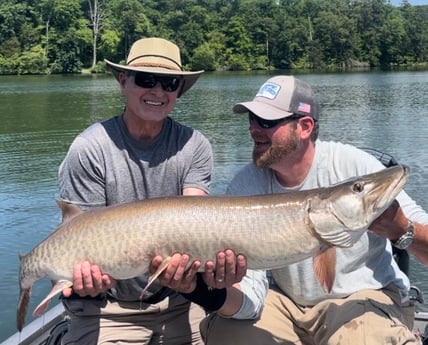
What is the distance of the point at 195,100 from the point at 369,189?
33.3 metres

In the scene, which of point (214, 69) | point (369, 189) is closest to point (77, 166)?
point (369, 189)

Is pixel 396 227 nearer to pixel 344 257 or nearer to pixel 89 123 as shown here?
pixel 344 257

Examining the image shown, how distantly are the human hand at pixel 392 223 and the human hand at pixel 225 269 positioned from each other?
72 cm

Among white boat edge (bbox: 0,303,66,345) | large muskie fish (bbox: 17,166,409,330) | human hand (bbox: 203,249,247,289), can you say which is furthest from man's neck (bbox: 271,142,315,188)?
white boat edge (bbox: 0,303,66,345)

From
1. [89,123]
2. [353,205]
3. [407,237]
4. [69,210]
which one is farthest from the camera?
[89,123]

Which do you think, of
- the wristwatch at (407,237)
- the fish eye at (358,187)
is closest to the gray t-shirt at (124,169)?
the fish eye at (358,187)

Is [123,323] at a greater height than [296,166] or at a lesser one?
lesser

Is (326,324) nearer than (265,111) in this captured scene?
Yes

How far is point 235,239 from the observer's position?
10.1 feet

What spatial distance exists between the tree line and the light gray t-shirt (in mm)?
82440

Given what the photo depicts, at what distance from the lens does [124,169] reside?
12.1ft

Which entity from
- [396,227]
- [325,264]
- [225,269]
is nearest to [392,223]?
[396,227]

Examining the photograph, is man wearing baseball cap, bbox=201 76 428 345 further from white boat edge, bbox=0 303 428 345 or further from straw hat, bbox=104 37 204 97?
white boat edge, bbox=0 303 428 345

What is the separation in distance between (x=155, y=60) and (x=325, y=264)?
5.27 feet
